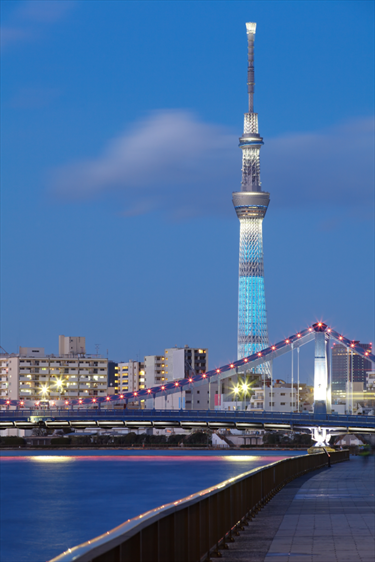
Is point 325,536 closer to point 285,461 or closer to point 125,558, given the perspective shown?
point 125,558

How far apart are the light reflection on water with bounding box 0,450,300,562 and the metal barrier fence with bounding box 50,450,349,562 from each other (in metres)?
45.9

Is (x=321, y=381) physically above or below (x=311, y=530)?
above

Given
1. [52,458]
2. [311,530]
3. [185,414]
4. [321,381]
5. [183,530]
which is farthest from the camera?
[52,458]

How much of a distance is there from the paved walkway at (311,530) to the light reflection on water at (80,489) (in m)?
38.5

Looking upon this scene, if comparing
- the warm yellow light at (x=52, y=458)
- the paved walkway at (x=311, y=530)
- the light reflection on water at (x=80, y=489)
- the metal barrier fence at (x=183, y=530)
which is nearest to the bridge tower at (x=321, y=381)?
the light reflection on water at (x=80, y=489)

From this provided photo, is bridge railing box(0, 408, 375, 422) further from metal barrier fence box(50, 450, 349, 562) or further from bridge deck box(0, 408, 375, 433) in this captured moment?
metal barrier fence box(50, 450, 349, 562)

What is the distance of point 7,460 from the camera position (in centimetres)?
17662

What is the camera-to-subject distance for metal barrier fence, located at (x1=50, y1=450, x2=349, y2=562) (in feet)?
25.0

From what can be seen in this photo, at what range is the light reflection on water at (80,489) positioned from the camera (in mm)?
74438

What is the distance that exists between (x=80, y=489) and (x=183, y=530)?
104276mm

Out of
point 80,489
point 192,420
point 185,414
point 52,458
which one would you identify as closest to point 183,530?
point 192,420

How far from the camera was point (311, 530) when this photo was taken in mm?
18016

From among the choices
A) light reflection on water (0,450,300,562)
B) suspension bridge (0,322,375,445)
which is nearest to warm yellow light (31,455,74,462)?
light reflection on water (0,450,300,562)

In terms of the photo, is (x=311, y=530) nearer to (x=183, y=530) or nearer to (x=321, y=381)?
(x=183, y=530)
